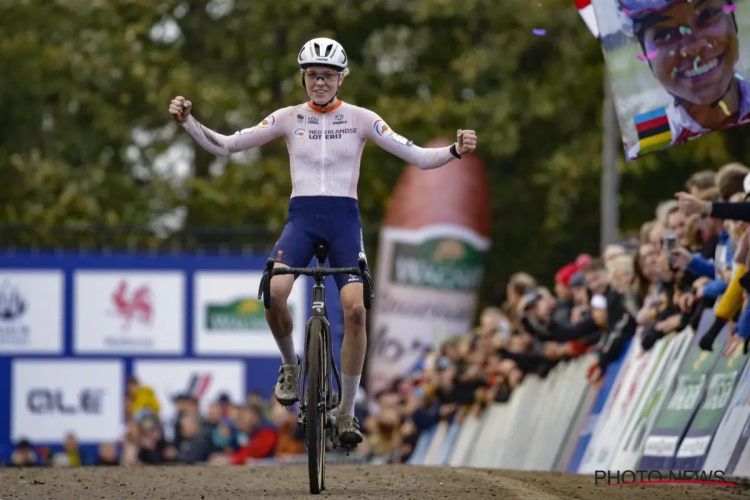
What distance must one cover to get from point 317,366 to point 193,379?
1615 cm

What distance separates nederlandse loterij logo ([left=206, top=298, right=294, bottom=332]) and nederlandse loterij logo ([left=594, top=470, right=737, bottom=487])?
13.9 metres

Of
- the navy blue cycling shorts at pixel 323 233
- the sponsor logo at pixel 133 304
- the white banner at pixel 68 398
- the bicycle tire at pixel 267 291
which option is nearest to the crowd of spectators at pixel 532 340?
the white banner at pixel 68 398

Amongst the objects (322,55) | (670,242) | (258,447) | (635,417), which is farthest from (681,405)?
(258,447)

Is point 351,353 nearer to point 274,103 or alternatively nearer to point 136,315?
point 136,315

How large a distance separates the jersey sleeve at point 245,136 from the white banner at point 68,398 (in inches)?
615

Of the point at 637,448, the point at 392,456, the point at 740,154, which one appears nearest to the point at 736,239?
the point at 637,448

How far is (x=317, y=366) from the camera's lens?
35.3 ft

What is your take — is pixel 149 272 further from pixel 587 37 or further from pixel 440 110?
pixel 587 37

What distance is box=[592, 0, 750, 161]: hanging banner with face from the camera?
42.2ft

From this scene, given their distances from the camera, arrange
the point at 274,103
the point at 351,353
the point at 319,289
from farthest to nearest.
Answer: the point at 274,103, the point at 351,353, the point at 319,289

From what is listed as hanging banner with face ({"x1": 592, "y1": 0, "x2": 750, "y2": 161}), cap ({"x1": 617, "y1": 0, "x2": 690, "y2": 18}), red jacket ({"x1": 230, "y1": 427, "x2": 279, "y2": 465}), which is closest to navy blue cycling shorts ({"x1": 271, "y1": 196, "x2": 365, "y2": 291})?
hanging banner with face ({"x1": 592, "y1": 0, "x2": 750, "y2": 161})

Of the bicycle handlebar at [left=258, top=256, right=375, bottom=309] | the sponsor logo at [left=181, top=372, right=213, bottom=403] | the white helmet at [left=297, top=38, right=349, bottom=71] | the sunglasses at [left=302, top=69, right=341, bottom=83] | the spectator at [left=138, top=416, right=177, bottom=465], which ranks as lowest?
the spectator at [left=138, top=416, right=177, bottom=465]

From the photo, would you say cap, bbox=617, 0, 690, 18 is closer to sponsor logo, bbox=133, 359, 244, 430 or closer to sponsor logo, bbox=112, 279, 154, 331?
sponsor logo, bbox=133, 359, 244, 430

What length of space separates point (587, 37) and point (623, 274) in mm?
18675
